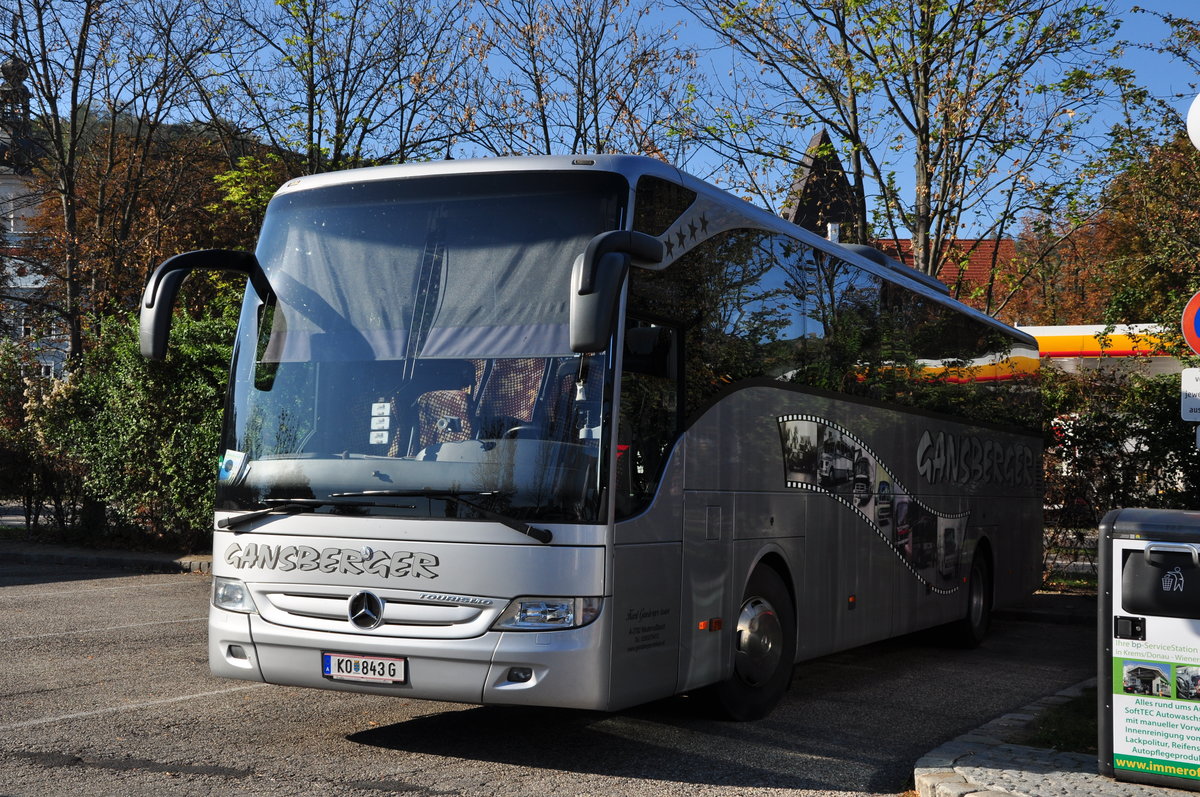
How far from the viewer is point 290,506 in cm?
713

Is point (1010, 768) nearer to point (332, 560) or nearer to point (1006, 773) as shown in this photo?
point (1006, 773)

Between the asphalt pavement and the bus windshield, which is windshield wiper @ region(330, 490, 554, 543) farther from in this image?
the asphalt pavement

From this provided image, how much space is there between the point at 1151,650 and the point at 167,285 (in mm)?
A: 5626

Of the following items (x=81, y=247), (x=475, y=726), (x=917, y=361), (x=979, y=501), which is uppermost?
(x=81, y=247)

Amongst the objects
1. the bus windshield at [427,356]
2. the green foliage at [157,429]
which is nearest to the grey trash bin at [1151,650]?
the bus windshield at [427,356]

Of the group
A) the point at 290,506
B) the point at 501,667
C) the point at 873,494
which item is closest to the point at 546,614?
the point at 501,667

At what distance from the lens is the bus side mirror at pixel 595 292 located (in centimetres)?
604

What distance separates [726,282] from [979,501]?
6581 mm

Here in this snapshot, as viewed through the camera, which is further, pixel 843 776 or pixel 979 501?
pixel 979 501

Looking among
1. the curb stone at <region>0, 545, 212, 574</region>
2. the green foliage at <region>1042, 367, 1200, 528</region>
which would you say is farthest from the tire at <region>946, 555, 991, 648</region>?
the curb stone at <region>0, 545, 212, 574</region>

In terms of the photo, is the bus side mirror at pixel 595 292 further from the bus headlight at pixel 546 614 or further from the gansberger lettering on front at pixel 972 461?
the gansberger lettering on front at pixel 972 461

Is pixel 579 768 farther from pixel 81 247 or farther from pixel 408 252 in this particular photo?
pixel 81 247

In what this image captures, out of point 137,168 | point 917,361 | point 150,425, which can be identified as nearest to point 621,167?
point 917,361

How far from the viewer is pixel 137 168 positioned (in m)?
27.3
